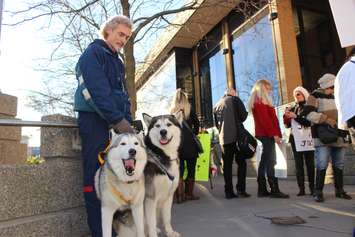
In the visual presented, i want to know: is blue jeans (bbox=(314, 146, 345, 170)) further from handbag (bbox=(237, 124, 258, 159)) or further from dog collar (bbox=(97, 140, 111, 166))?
dog collar (bbox=(97, 140, 111, 166))

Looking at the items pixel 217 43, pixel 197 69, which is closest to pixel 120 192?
pixel 217 43

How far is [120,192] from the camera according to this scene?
3357mm

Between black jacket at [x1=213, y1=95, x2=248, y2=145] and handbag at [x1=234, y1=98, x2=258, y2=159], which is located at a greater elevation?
black jacket at [x1=213, y1=95, x2=248, y2=145]

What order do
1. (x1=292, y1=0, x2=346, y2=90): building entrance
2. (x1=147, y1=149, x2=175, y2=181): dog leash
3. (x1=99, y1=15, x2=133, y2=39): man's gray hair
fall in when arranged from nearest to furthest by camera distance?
(x1=99, y1=15, x2=133, y2=39): man's gray hair
(x1=147, y1=149, x2=175, y2=181): dog leash
(x1=292, y1=0, x2=346, y2=90): building entrance

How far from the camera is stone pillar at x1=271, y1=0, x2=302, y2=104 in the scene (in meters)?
11.4

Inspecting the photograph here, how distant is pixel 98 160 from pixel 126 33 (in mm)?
1368

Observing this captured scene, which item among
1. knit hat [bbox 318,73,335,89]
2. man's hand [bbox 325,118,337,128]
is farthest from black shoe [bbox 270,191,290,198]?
knit hat [bbox 318,73,335,89]

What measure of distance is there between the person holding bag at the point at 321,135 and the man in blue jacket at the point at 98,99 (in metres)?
3.60

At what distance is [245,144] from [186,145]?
3.77 ft

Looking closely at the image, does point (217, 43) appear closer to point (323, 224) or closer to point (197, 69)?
point (197, 69)

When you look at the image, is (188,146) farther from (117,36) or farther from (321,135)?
(117,36)

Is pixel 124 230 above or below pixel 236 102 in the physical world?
below

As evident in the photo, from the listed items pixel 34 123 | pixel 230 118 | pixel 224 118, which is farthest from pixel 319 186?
pixel 34 123

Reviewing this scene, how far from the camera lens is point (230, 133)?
22.6ft
